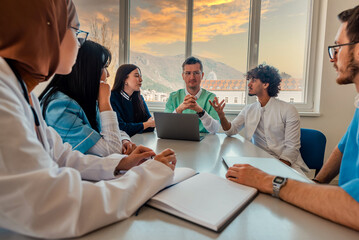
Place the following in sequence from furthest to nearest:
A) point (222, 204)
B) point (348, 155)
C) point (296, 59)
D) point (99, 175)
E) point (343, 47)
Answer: point (296, 59)
point (348, 155)
point (343, 47)
point (99, 175)
point (222, 204)

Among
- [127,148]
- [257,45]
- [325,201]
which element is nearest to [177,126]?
[127,148]

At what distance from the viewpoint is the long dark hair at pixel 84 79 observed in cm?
111

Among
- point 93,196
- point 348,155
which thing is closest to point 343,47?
point 348,155

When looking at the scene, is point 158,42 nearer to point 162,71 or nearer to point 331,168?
point 162,71

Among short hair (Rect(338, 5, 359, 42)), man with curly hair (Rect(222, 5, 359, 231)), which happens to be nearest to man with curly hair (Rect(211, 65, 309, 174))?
man with curly hair (Rect(222, 5, 359, 231))

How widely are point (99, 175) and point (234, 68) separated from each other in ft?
8.57

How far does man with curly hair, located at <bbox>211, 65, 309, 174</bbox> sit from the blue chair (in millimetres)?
68

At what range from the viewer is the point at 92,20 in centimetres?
302

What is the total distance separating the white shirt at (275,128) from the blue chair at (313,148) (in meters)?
0.07

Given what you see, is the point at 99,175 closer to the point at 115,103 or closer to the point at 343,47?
the point at 343,47

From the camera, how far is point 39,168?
0.41 m

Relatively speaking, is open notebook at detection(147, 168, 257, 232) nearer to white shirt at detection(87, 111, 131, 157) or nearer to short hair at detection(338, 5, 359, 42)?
white shirt at detection(87, 111, 131, 157)

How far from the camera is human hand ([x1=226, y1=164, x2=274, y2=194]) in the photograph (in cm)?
68

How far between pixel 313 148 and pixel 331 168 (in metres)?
0.54
